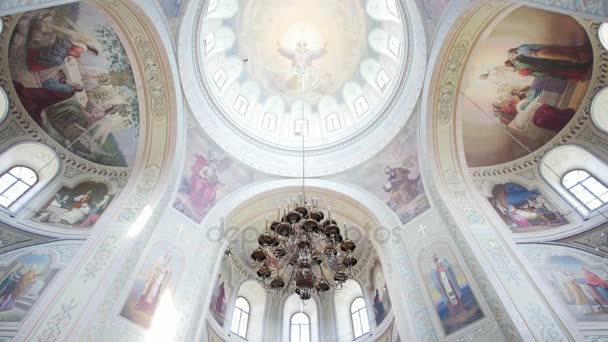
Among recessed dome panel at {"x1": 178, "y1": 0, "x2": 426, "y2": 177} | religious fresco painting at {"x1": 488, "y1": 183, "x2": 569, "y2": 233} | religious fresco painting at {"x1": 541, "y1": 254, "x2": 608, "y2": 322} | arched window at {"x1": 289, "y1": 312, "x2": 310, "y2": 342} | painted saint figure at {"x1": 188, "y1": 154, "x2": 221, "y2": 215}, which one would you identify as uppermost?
recessed dome panel at {"x1": 178, "y1": 0, "x2": 426, "y2": 177}

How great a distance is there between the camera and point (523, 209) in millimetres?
9289

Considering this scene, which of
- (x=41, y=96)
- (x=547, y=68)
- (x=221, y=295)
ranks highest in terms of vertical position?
(x=547, y=68)

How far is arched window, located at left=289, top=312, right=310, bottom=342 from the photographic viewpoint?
1267 cm

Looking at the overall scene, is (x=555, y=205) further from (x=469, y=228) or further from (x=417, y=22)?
(x=417, y=22)

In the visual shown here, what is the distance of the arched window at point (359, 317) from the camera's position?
12.1m

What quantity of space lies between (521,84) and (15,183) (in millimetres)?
13903

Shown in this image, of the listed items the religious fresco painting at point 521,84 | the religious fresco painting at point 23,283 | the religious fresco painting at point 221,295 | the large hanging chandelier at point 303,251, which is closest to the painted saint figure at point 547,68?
the religious fresco painting at point 521,84

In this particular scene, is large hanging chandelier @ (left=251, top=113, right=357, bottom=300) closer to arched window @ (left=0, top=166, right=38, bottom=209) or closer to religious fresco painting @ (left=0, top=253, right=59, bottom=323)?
religious fresco painting @ (left=0, top=253, right=59, bottom=323)

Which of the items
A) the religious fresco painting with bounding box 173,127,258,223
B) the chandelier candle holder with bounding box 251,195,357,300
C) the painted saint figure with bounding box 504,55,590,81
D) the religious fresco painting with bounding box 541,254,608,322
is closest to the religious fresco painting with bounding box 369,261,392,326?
the religious fresco painting with bounding box 541,254,608,322

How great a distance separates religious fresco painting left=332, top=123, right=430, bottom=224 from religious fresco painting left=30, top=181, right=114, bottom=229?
7599 mm

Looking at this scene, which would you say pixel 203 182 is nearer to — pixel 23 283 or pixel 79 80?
pixel 79 80

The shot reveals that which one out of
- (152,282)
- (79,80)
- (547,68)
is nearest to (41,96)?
(79,80)

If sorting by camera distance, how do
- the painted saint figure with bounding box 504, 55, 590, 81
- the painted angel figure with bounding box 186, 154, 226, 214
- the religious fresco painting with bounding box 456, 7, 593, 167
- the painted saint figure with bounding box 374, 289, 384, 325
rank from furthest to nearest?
the painted saint figure with bounding box 374, 289, 384, 325 → the painted angel figure with bounding box 186, 154, 226, 214 → the painted saint figure with bounding box 504, 55, 590, 81 → the religious fresco painting with bounding box 456, 7, 593, 167

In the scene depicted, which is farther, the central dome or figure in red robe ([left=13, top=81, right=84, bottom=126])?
the central dome
